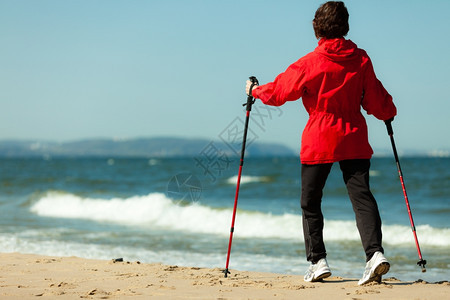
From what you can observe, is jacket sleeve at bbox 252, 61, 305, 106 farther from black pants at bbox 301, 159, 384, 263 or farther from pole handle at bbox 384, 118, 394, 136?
pole handle at bbox 384, 118, 394, 136

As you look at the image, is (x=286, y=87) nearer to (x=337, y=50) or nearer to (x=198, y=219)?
(x=337, y=50)

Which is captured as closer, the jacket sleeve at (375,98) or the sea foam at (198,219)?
the jacket sleeve at (375,98)

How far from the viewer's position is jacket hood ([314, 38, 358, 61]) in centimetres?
395

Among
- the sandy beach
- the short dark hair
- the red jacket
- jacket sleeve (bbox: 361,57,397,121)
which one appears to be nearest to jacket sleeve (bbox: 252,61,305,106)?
the red jacket

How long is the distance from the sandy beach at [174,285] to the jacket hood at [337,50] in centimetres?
169

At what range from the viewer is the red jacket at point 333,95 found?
3.95 meters

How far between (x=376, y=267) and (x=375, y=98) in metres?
1.23

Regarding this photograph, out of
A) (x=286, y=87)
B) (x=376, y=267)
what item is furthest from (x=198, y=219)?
(x=286, y=87)

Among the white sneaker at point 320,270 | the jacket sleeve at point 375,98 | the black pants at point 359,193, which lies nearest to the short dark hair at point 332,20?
the jacket sleeve at point 375,98

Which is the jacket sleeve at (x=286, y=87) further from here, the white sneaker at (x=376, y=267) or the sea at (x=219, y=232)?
the sea at (x=219, y=232)

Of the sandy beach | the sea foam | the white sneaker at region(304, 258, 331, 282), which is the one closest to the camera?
the sandy beach

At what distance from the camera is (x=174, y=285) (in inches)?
172

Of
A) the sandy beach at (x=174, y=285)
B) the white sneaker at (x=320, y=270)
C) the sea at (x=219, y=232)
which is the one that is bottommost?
the sandy beach at (x=174, y=285)

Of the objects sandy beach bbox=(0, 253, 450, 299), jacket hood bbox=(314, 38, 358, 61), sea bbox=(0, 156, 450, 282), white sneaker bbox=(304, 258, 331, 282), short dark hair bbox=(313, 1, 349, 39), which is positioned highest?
short dark hair bbox=(313, 1, 349, 39)
